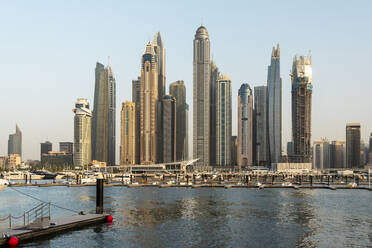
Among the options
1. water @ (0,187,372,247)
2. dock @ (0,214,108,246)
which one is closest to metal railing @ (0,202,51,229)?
dock @ (0,214,108,246)

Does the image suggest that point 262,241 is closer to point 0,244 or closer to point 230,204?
point 0,244

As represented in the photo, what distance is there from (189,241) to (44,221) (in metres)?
22.3

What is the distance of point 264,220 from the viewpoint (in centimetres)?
8406

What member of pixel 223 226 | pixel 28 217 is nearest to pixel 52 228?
pixel 28 217

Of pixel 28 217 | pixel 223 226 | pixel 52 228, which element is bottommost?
pixel 223 226

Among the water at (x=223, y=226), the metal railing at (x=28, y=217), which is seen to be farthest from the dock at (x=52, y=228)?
the metal railing at (x=28, y=217)

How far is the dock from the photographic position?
5909 cm

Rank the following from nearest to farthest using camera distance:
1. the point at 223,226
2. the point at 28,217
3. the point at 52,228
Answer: the point at 52,228 → the point at 28,217 → the point at 223,226

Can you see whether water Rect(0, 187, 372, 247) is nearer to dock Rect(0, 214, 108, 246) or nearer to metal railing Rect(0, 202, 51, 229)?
dock Rect(0, 214, 108, 246)

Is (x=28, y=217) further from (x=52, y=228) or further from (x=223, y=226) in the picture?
(x=223, y=226)

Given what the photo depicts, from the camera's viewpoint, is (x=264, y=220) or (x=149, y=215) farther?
(x=149, y=215)

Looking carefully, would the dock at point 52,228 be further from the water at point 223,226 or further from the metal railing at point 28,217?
the metal railing at point 28,217

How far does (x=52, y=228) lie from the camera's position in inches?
2591

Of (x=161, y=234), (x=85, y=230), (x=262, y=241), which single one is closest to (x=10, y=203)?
(x=85, y=230)
